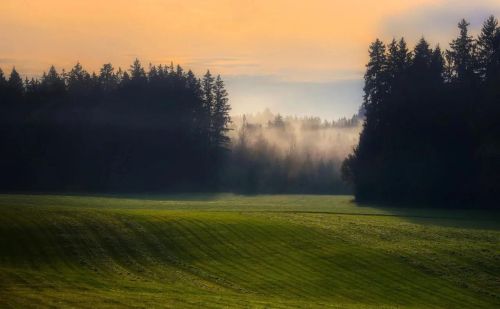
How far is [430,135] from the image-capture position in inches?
3851

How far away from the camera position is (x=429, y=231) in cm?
5516

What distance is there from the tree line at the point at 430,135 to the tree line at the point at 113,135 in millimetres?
36632

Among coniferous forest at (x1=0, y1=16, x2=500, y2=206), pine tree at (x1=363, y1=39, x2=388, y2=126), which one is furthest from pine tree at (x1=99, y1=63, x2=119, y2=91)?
pine tree at (x1=363, y1=39, x2=388, y2=126)

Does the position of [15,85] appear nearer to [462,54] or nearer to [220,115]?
[220,115]

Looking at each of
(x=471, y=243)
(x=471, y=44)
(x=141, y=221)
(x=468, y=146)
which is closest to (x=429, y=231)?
(x=471, y=243)

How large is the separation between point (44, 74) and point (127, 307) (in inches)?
5409

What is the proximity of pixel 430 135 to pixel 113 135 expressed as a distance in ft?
191

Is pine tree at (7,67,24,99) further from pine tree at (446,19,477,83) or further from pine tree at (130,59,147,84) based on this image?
pine tree at (446,19,477,83)

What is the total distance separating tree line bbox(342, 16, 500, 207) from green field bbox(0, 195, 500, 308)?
39.3m

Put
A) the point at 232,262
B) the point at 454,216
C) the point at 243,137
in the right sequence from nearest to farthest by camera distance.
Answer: the point at 232,262 → the point at 454,216 → the point at 243,137

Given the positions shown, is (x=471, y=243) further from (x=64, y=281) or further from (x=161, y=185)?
(x=161, y=185)

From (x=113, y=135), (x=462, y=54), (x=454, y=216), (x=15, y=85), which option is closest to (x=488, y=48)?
(x=462, y=54)

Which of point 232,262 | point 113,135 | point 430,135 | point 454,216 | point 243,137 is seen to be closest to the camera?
point 232,262

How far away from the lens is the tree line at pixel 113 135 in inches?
4781
